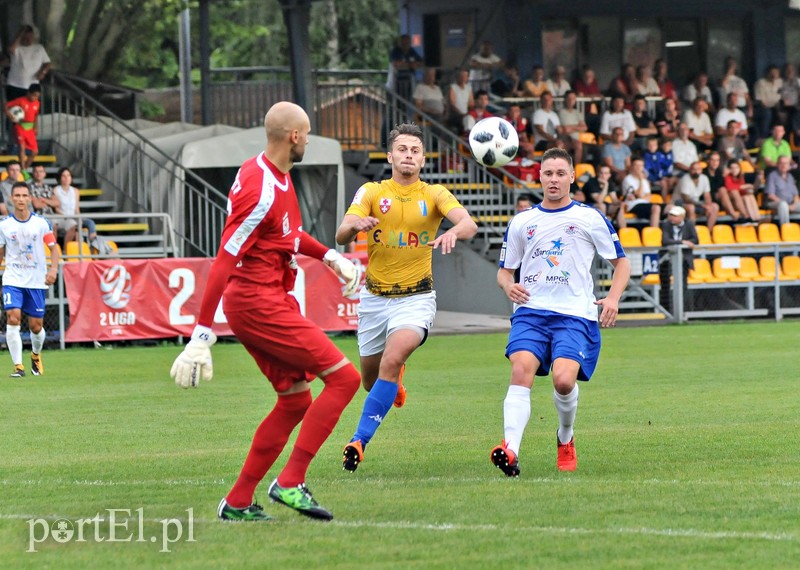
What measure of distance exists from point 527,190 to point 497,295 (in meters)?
2.12

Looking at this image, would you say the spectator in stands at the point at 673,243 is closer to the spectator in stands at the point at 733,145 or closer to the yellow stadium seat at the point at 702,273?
the yellow stadium seat at the point at 702,273

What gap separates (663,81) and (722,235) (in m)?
6.04

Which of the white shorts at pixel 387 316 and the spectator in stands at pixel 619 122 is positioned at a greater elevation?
the spectator in stands at pixel 619 122

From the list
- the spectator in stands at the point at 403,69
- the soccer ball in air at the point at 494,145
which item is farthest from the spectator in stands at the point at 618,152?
the soccer ball in air at the point at 494,145

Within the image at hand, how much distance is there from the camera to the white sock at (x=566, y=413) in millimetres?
8680

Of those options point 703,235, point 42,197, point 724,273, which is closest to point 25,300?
point 42,197

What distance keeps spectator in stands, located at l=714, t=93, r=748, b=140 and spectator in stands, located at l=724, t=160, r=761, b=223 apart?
2.04 metres

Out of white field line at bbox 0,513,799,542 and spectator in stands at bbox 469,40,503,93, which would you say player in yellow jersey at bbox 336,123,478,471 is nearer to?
white field line at bbox 0,513,799,542

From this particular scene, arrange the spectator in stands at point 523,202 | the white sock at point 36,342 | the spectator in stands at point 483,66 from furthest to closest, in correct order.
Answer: the spectator in stands at point 483,66 < the spectator in stands at point 523,202 < the white sock at point 36,342

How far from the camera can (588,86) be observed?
31250 mm

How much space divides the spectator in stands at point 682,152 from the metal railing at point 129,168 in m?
9.37

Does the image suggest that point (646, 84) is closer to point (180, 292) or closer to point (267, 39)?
point (180, 292)

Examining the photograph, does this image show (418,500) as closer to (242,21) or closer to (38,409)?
(38,409)

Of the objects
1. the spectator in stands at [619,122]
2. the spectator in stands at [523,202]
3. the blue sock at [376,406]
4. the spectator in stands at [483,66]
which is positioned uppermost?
the spectator in stands at [483,66]
